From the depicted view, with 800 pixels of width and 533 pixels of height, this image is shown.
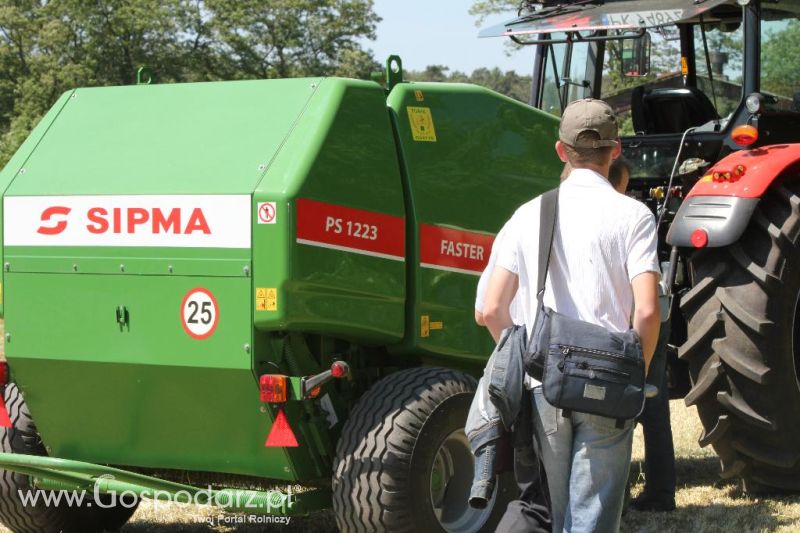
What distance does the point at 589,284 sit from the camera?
10.00 feet

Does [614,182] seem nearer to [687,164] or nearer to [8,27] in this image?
[687,164]

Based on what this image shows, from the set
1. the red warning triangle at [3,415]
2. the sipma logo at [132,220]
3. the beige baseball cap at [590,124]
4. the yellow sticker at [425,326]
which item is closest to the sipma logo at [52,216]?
the sipma logo at [132,220]

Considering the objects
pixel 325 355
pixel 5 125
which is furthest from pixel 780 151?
pixel 5 125

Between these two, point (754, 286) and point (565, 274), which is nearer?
point (565, 274)

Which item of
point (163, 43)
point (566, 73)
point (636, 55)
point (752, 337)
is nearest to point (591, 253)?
point (752, 337)

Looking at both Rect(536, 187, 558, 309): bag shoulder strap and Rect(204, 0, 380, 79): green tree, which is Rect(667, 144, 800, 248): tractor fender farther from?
Rect(204, 0, 380, 79): green tree

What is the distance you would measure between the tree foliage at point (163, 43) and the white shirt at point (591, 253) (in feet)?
102

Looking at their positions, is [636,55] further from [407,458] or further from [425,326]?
[407,458]

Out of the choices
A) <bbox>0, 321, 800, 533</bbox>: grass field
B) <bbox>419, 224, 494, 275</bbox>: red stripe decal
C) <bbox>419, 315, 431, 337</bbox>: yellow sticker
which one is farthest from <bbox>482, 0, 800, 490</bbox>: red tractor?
<bbox>419, 315, 431, 337</bbox>: yellow sticker

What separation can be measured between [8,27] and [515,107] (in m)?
32.7

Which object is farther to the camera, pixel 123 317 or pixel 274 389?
pixel 123 317

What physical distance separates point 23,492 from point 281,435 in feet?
4.58

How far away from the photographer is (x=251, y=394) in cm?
414

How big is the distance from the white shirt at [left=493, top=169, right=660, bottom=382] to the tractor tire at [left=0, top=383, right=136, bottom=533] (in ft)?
8.35
